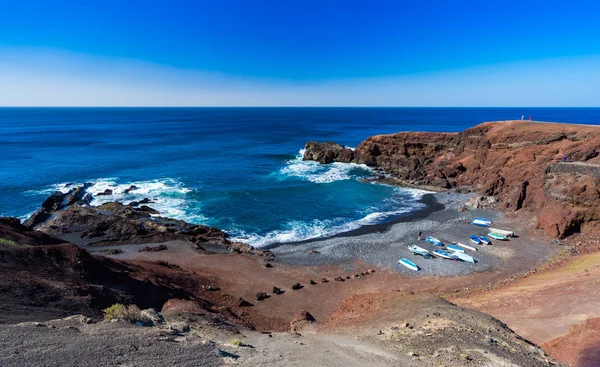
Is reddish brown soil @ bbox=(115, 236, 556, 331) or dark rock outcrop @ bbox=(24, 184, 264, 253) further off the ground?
dark rock outcrop @ bbox=(24, 184, 264, 253)

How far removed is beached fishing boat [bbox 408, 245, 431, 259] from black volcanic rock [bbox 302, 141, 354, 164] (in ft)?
Result: 148

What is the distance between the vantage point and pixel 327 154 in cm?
7794

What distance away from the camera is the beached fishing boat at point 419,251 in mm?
32188

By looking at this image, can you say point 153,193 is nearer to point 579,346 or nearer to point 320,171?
point 320,171

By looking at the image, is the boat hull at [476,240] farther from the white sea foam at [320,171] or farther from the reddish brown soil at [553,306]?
the white sea foam at [320,171]

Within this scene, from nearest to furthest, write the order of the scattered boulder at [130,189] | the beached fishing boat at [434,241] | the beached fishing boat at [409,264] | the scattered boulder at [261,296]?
the scattered boulder at [261,296]
the beached fishing boat at [409,264]
the beached fishing boat at [434,241]
the scattered boulder at [130,189]

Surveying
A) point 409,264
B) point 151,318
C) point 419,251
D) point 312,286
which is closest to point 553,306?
point 409,264

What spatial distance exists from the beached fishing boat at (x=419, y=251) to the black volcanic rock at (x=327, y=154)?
4514 cm

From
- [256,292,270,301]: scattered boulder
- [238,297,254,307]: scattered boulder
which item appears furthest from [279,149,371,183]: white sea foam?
[238,297,254,307]: scattered boulder

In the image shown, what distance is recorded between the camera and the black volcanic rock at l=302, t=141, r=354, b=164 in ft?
254

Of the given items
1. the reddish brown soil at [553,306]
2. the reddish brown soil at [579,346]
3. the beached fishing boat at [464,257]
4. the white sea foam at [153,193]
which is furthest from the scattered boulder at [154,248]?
the reddish brown soil at [579,346]

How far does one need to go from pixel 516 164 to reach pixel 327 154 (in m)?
39.3

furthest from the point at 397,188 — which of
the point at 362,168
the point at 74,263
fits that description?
the point at 74,263

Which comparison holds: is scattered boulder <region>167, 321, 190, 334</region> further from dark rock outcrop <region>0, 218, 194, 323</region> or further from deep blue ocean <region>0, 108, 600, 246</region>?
deep blue ocean <region>0, 108, 600, 246</region>
